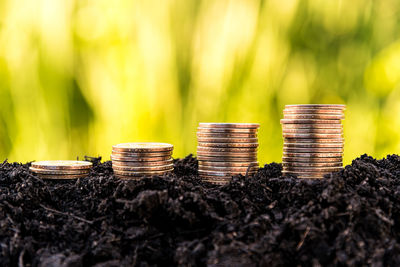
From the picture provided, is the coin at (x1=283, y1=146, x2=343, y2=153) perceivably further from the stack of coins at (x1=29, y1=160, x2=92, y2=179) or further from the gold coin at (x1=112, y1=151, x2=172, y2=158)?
the stack of coins at (x1=29, y1=160, x2=92, y2=179)

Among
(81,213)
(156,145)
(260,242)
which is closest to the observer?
(260,242)

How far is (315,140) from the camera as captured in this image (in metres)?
2.98

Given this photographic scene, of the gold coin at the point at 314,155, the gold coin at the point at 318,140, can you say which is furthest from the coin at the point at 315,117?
the gold coin at the point at 314,155

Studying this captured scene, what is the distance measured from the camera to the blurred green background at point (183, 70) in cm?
399

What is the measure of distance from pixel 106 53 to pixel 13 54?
975 mm

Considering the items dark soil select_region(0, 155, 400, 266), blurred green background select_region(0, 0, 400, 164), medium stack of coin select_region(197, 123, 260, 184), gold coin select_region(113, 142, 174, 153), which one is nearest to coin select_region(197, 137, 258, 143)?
medium stack of coin select_region(197, 123, 260, 184)

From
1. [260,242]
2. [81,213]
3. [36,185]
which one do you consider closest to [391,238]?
[260,242]

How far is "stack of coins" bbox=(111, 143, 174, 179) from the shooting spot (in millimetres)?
2918

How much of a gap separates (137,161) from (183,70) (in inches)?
60.1

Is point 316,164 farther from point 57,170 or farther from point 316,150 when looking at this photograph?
point 57,170

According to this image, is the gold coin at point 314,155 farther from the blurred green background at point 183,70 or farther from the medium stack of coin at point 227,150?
the blurred green background at point 183,70

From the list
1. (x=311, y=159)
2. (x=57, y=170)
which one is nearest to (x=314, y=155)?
(x=311, y=159)

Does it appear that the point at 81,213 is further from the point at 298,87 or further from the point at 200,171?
the point at 298,87

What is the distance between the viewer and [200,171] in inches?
124
